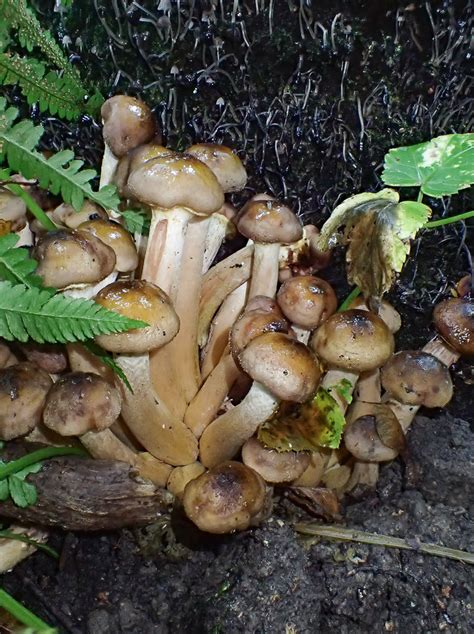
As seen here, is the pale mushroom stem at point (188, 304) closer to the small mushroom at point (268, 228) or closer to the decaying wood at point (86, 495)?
the small mushroom at point (268, 228)

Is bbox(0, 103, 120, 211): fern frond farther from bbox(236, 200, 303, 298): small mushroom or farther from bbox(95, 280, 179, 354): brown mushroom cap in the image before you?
bbox(236, 200, 303, 298): small mushroom

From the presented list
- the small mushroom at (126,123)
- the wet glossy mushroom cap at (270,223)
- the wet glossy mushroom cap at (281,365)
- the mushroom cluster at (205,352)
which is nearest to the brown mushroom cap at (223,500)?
the mushroom cluster at (205,352)

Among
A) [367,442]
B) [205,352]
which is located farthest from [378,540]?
[205,352]

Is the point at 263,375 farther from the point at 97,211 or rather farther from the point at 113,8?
the point at 113,8

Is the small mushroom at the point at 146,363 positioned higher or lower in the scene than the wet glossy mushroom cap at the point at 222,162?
lower

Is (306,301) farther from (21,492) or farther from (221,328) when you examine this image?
(21,492)

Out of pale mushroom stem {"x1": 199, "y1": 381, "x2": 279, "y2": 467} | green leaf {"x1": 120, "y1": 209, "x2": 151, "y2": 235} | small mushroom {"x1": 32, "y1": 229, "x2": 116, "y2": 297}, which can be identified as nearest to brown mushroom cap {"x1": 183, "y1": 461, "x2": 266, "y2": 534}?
pale mushroom stem {"x1": 199, "y1": 381, "x2": 279, "y2": 467}
